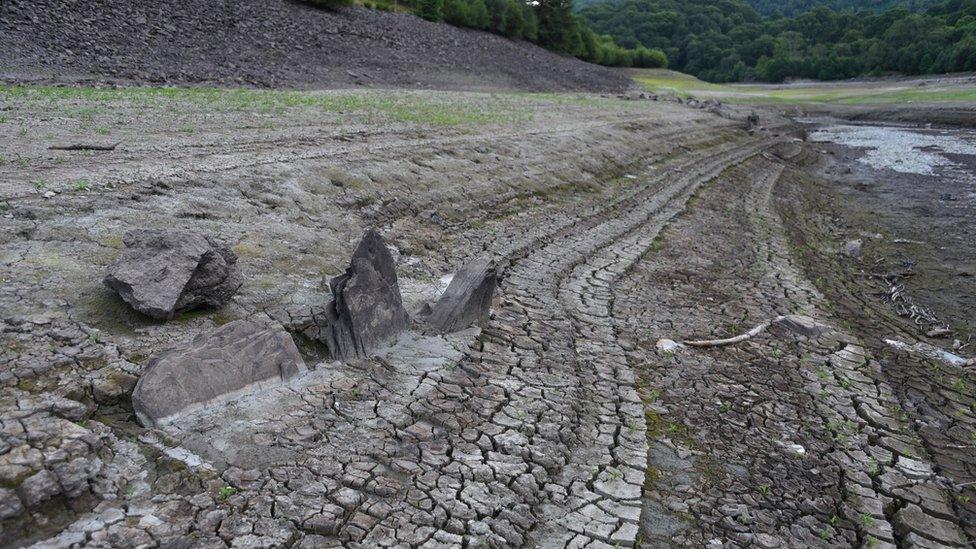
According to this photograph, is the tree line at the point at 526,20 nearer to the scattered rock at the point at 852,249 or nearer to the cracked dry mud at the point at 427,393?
the scattered rock at the point at 852,249

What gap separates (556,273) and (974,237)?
10.7 metres

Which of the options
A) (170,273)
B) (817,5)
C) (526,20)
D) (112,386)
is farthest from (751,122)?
(817,5)

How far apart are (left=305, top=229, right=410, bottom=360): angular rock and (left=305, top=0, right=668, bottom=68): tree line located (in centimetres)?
2904

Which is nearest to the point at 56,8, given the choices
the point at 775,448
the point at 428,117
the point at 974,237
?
the point at 428,117

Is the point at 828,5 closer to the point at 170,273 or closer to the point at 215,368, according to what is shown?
the point at 170,273

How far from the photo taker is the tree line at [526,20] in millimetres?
39594

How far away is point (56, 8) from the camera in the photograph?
18.2 m

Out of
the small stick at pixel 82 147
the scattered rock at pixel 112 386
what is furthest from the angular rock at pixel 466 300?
the small stick at pixel 82 147

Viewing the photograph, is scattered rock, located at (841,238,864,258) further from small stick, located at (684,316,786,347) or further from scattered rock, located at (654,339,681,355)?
scattered rock, located at (654,339,681,355)

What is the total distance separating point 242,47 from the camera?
2238cm

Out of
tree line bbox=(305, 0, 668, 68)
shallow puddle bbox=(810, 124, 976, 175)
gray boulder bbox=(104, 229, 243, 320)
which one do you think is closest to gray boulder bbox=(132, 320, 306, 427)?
gray boulder bbox=(104, 229, 243, 320)

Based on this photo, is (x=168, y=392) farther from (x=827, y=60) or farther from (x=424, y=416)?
(x=827, y=60)

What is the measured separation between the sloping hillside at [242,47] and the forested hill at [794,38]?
47.7 meters

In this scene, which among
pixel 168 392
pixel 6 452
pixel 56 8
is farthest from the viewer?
pixel 56 8
